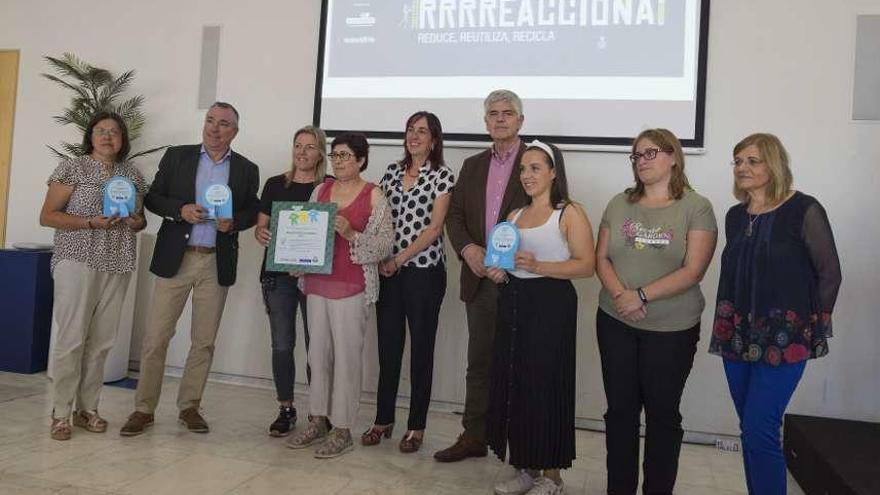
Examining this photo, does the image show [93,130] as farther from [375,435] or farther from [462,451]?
[462,451]

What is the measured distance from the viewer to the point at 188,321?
13.7 ft

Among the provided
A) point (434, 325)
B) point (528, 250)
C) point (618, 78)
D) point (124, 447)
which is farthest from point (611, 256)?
point (124, 447)

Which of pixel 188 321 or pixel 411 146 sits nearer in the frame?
pixel 411 146

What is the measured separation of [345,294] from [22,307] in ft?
8.89

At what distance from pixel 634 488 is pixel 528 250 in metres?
0.92

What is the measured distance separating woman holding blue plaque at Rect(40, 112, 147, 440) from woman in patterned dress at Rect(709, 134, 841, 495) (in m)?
2.55

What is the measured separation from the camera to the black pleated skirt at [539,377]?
2.16 meters

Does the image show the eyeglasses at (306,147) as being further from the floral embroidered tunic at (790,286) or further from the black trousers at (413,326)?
the floral embroidered tunic at (790,286)

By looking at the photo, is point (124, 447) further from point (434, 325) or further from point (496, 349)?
point (496, 349)

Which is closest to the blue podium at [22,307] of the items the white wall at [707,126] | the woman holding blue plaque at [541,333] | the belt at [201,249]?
the white wall at [707,126]

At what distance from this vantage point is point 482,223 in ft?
8.73

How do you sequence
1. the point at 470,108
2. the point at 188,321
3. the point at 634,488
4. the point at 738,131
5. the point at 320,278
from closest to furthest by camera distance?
the point at 634,488
the point at 320,278
the point at 738,131
the point at 470,108
the point at 188,321

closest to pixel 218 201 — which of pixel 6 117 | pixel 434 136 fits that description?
pixel 434 136

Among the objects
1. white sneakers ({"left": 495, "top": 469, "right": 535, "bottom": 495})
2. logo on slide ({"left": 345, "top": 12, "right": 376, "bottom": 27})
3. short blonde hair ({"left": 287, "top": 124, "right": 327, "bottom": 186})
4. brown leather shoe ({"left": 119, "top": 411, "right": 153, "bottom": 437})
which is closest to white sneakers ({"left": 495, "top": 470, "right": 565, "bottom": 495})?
white sneakers ({"left": 495, "top": 469, "right": 535, "bottom": 495})
